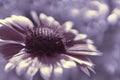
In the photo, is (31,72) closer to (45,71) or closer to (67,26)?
(45,71)

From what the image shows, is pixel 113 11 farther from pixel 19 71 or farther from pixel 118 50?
pixel 19 71

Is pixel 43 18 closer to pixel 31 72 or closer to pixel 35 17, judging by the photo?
pixel 35 17

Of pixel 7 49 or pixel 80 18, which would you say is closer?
pixel 7 49

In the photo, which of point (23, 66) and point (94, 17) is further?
point (94, 17)

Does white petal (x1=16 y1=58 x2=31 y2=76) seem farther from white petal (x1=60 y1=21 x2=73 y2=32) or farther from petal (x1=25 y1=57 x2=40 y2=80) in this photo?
white petal (x1=60 y1=21 x2=73 y2=32)

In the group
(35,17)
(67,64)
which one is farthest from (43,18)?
(67,64)

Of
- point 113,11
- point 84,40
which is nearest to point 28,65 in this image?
point 84,40
